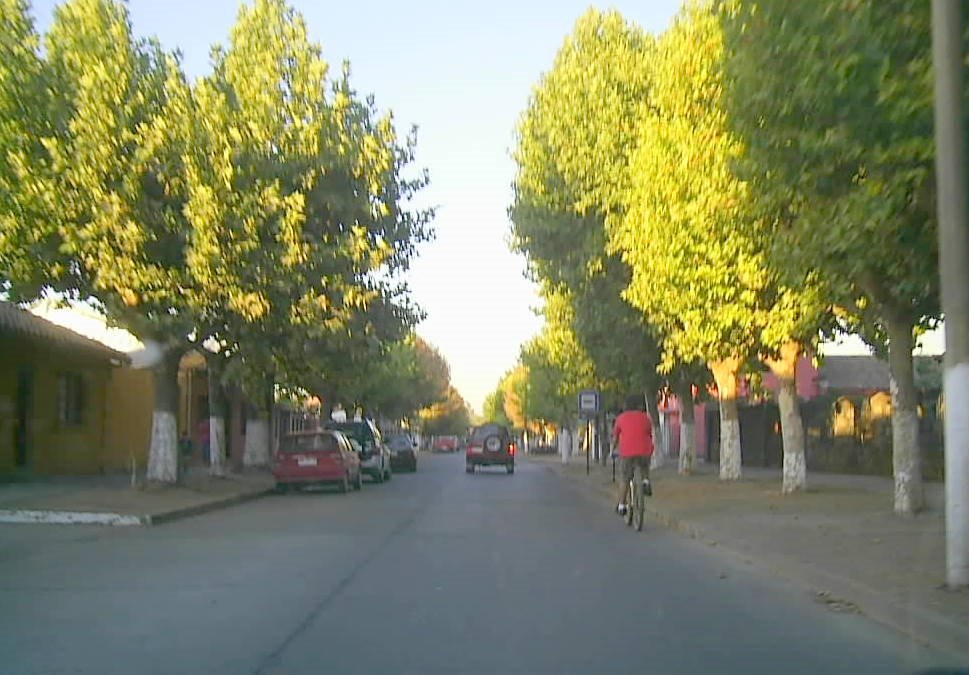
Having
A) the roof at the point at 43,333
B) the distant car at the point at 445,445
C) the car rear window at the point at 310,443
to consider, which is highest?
the roof at the point at 43,333

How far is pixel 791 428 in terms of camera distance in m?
22.6

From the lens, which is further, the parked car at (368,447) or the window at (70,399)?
the parked car at (368,447)

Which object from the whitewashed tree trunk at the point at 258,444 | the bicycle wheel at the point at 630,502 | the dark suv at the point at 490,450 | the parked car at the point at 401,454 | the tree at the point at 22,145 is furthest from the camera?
the parked car at the point at 401,454

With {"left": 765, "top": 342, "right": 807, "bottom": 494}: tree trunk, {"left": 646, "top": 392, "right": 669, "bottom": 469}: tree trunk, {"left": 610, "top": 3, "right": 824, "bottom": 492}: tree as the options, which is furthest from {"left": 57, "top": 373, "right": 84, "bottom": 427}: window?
{"left": 765, "top": 342, "right": 807, "bottom": 494}: tree trunk

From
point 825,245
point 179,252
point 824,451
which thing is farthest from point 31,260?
point 824,451

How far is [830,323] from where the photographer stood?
21484 millimetres

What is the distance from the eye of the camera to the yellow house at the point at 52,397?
26.2 meters

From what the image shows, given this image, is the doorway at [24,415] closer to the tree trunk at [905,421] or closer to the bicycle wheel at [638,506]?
the bicycle wheel at [638,506]

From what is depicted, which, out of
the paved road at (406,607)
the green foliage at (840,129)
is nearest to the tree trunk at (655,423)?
the paved road at (406,607)

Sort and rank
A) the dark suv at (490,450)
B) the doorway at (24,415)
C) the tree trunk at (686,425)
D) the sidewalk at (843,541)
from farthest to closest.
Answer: the dark suv at (490,450) → the tree trunk at (686,425) → the doorway at (24,415) → the sidewalk at (843,541)

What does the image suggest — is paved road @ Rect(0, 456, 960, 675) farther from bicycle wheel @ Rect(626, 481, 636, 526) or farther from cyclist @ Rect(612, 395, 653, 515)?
cyclist @ Rect(612, 395, 653, 515)

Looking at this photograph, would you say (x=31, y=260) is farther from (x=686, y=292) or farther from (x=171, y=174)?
(x=686, y=292)

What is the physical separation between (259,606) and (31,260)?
13.0 metres

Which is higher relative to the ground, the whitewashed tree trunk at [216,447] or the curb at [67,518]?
the whitewashed tree trunk at [216,447]
